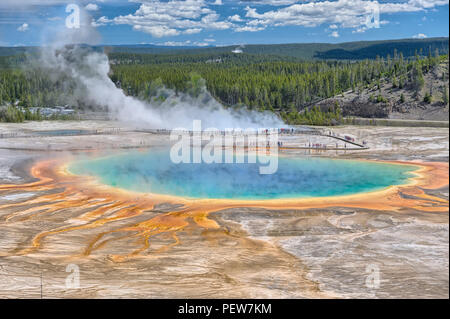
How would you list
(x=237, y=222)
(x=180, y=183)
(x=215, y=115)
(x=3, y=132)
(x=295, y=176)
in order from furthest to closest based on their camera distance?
(x=215, y=115) → (x=3, y=132) → (x=295, y=176) → (x=180, y=183) → (x=237, y=222)

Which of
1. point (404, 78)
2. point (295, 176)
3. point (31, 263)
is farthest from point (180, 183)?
point (404, 78)

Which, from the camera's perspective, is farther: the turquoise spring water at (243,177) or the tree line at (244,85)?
the tree line at (244,85)
